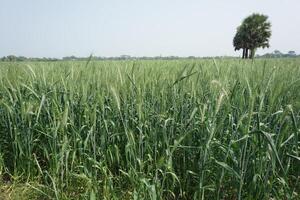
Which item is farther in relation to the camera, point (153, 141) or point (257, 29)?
point (257, 29)

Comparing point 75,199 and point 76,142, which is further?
point 76,142

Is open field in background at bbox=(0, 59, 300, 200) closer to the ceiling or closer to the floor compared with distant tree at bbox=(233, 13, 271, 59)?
closer to the floor

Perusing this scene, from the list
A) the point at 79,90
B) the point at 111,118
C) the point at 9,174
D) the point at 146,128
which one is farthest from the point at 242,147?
the point at 9,174

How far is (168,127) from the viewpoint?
199 centimetres

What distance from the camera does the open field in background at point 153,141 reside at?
A: 5.30ft

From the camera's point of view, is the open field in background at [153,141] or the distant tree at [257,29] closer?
the open field in background at [153,141]

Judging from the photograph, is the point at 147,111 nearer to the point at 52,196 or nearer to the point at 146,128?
the point at 146,128

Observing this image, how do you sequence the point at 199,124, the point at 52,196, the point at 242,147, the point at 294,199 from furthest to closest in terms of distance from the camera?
the point at 52,196 → the point at 199,124 → the point at 294,199 → the point at 242,147

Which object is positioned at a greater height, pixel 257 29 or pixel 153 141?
pixel 257 29

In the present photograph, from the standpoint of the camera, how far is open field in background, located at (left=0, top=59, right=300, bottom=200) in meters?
1.62

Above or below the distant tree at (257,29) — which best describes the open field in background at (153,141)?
below

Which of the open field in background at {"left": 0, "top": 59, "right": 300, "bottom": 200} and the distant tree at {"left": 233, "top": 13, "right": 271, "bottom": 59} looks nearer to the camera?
the open field in background at {"left": 0, "top": 59, "right": 300, "bottom": 200}

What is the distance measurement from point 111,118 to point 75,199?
0.60 metres

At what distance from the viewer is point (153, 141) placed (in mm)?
1904
